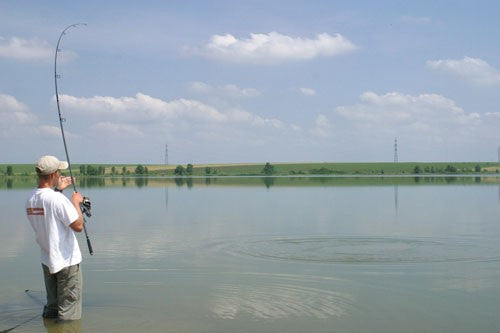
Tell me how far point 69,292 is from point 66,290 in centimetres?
4

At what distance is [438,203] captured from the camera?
2872 centimetres

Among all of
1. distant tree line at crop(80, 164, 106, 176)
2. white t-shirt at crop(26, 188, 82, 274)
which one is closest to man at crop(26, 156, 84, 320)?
white t-shirt at crop(26, 188, 82, 274)

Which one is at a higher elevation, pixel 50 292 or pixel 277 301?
pixel 50 292

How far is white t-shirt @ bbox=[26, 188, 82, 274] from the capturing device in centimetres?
682

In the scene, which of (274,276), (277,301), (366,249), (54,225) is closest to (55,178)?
(54,225)

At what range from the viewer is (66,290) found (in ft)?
23.6

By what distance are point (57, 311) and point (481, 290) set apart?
5.79 metres

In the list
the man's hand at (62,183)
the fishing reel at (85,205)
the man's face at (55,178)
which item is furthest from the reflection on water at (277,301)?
the man's face at (55,178)

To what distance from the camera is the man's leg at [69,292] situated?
23.3ft

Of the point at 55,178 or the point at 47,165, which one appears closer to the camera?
the point at 47,165

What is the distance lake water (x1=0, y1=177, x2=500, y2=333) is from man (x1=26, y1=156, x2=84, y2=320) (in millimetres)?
500

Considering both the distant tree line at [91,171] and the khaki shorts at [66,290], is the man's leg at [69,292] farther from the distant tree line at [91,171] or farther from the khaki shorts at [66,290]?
the distant tree line at [91,171]

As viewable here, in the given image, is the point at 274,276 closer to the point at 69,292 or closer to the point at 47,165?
the point at 69,292

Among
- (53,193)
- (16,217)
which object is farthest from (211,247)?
(16,217)
